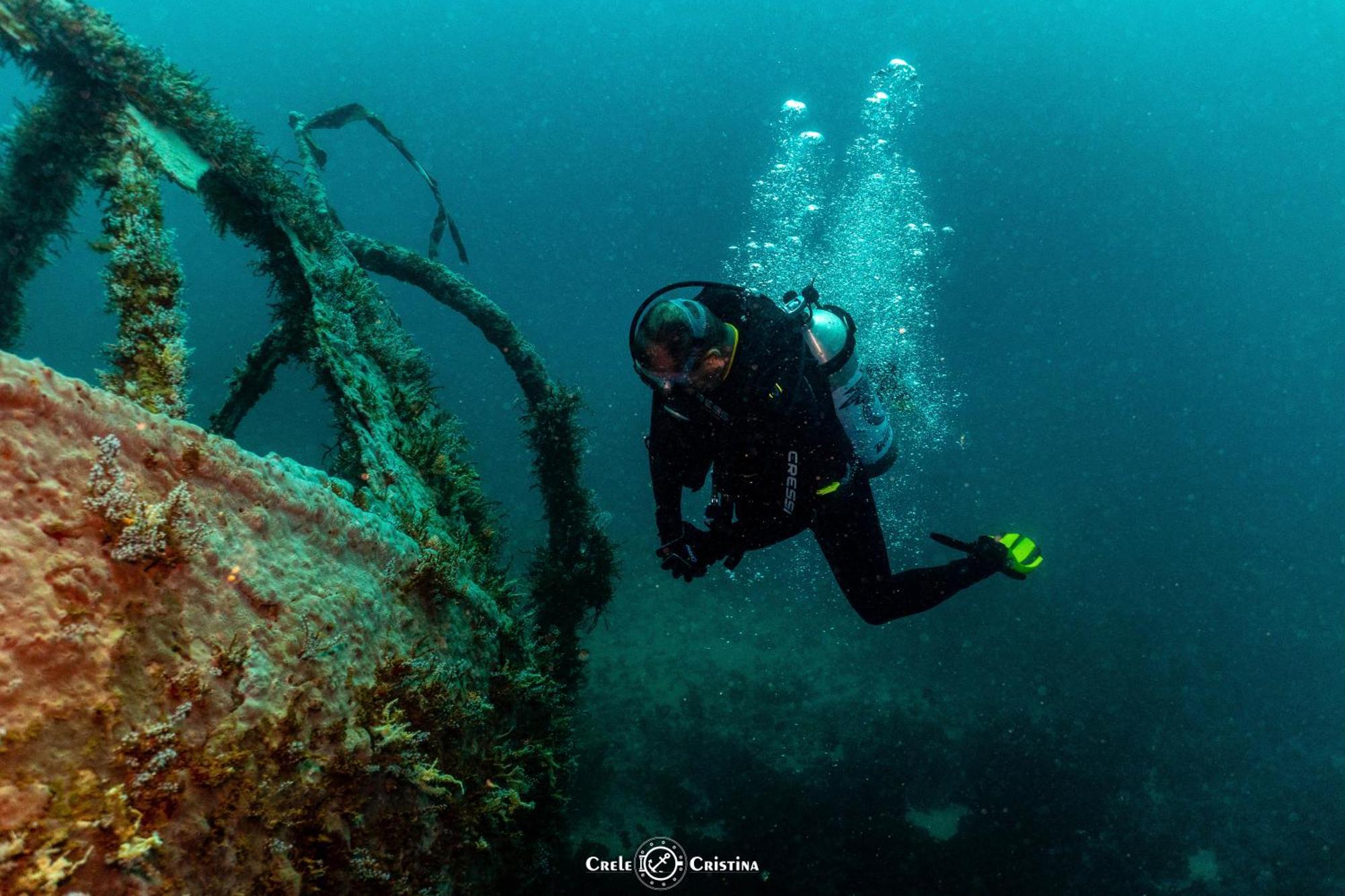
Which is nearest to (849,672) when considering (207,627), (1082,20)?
(207,627)

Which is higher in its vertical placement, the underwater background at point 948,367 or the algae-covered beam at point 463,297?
the underwater background at point 948,367

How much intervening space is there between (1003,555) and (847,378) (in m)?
2.00

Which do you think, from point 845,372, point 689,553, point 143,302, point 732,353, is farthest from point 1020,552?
point 143,302

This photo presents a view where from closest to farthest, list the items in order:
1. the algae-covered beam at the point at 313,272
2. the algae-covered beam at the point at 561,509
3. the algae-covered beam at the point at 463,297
→ the algae-covered beam at the point at 313,272 < the algae-covered beam at the point at 561,509 < the algae-covered beam at the point at 463,297

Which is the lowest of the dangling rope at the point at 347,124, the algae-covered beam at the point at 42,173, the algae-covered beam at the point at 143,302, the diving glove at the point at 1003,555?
the algae-covered beam at the point at 143,302

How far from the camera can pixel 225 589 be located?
5.70ft

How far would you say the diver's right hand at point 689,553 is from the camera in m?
3.92

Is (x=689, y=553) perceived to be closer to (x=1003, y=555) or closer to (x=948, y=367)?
(x=1003, y=555)

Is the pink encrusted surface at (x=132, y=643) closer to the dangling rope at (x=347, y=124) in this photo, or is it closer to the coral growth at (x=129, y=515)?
the coral growth at (x=129, y=515)

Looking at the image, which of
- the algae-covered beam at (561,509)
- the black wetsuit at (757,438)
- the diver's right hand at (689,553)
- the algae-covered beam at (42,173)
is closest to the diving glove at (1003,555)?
the black wetsuit at (757,438)

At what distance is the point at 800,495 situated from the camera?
3.96 m

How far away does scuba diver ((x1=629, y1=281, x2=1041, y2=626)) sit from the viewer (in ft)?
12.1

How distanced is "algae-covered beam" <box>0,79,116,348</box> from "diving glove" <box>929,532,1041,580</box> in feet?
19.7

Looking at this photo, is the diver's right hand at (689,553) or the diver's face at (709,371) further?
the diver's right hand at (689,553)
